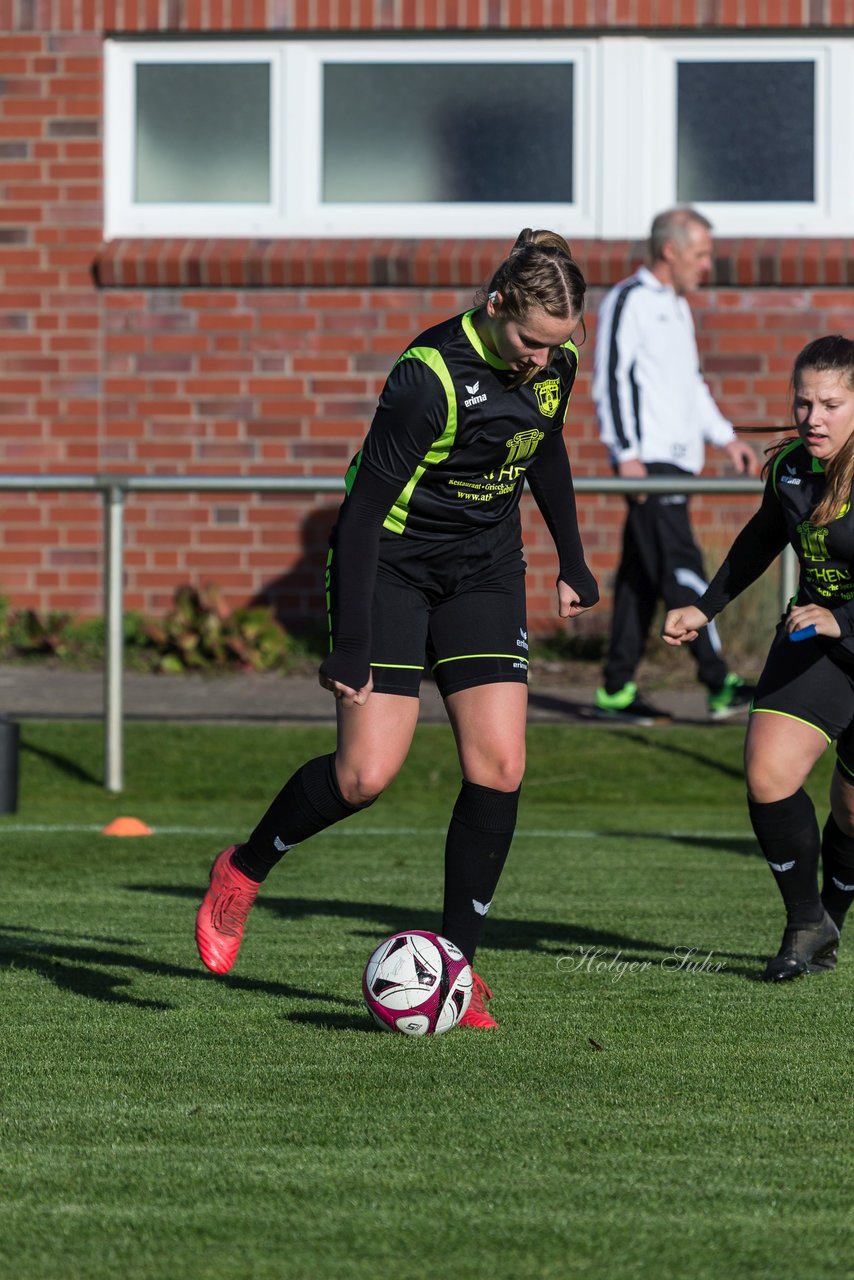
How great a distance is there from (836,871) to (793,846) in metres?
0.39

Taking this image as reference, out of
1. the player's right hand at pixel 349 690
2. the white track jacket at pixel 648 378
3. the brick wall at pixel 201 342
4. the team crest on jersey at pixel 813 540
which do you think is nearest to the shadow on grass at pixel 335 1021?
the player's right hand at pixel 349 690

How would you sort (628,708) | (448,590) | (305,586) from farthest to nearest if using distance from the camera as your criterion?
(305,586)
(628,708)
(448,590)

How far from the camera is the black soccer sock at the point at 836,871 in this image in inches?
204

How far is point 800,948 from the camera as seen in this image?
4895 millimetres

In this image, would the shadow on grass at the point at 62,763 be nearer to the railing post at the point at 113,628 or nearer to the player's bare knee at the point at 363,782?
the railing post at the point at 113,628

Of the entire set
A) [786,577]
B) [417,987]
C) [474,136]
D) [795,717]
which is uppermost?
[474,136]

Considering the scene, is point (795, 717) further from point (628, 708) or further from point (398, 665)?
point (628, 708)

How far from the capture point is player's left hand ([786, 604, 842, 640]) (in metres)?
4.61

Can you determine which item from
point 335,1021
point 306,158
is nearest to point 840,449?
point 335,1021

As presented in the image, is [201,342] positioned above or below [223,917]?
above

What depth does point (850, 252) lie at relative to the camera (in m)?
11.2

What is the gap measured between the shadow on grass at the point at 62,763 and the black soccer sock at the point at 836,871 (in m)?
4.22

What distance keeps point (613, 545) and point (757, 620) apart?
126cm

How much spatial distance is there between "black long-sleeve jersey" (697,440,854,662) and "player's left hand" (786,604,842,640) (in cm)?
11
